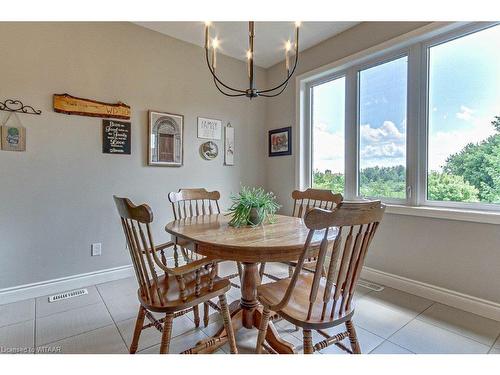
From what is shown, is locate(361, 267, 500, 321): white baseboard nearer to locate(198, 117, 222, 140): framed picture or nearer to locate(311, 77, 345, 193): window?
locate(311, 77, 345, 193): window

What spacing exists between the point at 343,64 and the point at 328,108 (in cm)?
49

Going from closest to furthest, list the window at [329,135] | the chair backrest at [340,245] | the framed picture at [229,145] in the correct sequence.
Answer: the chair backrest at [340,245] < the window at [329,135] < the framed picture at [229,145]

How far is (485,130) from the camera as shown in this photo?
201cm

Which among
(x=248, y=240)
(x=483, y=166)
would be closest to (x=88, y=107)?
(x=248, y=240)

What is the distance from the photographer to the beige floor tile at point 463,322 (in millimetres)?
1722

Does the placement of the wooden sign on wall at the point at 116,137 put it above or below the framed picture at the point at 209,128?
below

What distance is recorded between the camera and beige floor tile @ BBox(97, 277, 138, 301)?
2.34 metres

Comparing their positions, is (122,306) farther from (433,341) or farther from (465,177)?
(465,177)

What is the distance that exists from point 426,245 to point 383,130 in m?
1.12

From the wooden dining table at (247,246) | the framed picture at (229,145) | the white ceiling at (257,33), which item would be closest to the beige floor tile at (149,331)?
the wooden dining table at (247,246)

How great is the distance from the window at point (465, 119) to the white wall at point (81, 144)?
2320mm

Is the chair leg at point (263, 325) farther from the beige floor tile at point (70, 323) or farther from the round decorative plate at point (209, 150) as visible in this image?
the round decorative plate at point (209, 150)

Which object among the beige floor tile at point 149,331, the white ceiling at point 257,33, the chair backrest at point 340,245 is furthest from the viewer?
the white ceiling at point 257,33
